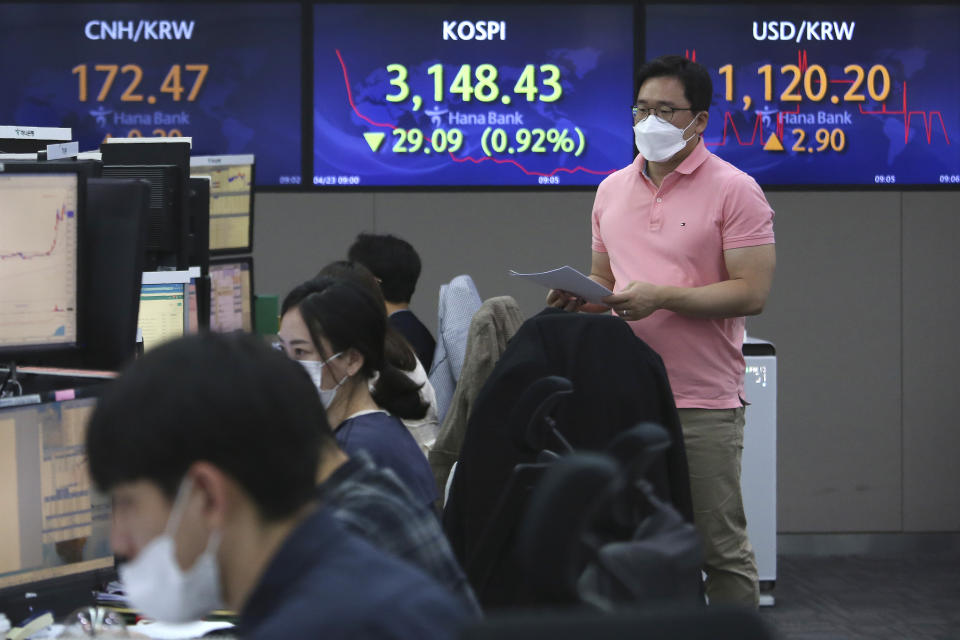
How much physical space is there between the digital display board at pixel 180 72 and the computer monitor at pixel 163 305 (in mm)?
1678

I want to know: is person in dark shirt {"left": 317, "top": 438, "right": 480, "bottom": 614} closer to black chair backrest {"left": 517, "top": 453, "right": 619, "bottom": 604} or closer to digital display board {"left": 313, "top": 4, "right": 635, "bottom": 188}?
black chair backrest {"left": 517, "top": 453, "right": 619, "bottom": 604}

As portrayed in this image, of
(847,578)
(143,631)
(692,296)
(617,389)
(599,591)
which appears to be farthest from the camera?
(847,578)

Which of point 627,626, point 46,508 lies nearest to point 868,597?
point 46,508

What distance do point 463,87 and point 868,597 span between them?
2.58m

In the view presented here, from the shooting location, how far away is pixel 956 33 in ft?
17.2

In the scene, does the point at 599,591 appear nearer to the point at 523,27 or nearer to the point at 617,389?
the point at 617,389

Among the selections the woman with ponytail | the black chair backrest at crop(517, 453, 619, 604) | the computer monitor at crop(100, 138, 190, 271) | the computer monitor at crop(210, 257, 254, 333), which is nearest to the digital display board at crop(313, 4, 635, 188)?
the computer monitor at crop(210, 257, 254, 333)

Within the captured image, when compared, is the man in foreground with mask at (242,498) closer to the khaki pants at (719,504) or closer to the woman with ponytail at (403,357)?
the woman with ponytail at (403,357)

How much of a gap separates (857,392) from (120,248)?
12.9ft

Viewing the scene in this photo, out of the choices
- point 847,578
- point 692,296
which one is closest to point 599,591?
point 692,296

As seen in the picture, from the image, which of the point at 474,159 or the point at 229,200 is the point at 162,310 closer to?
the point at 229,200

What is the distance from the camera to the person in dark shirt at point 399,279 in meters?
4.05

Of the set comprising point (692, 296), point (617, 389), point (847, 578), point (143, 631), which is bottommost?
point (847, 578)

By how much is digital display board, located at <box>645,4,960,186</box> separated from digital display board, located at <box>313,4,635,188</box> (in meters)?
0.39
